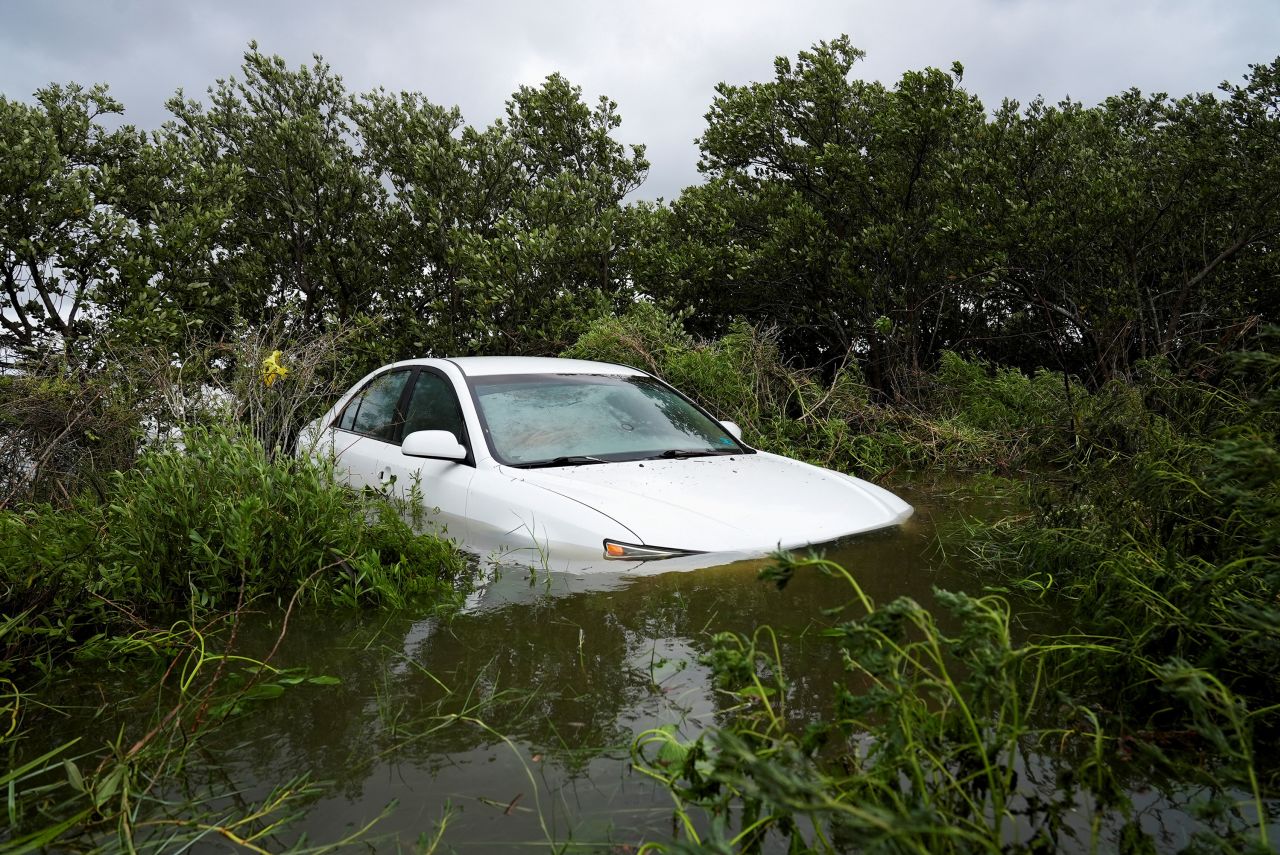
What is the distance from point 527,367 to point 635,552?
89.9 inches

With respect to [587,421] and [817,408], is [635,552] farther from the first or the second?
[817,408]

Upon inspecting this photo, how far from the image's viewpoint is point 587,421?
4.98 m

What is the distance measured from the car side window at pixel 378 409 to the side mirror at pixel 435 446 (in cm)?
107

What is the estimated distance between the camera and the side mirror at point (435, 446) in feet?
14.5

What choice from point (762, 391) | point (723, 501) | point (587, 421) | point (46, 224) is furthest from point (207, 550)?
point (46, 224)

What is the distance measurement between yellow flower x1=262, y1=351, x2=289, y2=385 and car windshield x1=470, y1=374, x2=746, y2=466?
80.1 inches

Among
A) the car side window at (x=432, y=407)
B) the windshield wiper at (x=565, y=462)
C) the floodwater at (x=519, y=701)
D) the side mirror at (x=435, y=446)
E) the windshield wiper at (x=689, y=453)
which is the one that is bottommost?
the floodwater at (x=519, y=701)

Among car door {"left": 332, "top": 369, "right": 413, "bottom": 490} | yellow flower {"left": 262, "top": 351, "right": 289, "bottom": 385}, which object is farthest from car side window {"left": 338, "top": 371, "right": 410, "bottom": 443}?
yellow flower {"left": 262, "top": 351, "right": 289, "bottom": 385}

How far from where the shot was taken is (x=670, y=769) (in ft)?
6.36

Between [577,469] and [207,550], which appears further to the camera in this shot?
[577,469]

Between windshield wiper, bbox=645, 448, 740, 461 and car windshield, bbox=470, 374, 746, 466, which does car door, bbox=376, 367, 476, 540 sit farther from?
windshield wiper, bbox=645, 448, 740, 461

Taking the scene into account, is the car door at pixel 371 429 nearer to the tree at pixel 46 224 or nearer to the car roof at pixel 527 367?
the car roof at pixel 527 367

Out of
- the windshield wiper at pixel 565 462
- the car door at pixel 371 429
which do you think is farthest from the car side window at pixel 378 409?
the windshield wiper at pixel 565 462

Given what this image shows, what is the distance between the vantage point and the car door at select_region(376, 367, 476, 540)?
4457 mm
